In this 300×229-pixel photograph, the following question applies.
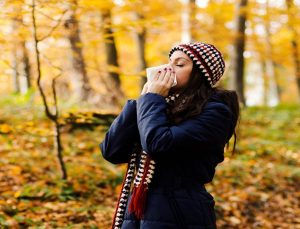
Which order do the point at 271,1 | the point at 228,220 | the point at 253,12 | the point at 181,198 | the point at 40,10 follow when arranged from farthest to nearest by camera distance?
1. the point at 271,1
2. the point at 253,12
3. the point at 228,220
4. the point at 40,10
5. the point at 181,198

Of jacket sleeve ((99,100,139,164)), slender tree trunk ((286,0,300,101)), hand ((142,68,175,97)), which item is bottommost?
jacket sleeve ((99,100,139,164))

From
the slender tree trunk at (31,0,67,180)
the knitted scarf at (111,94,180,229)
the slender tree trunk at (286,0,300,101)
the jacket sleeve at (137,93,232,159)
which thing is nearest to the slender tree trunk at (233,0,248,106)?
the slender tree trunk at (286,0,300,101)

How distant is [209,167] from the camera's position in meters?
2.50

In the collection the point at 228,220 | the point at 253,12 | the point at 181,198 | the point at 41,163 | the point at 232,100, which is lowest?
the point at 228,220

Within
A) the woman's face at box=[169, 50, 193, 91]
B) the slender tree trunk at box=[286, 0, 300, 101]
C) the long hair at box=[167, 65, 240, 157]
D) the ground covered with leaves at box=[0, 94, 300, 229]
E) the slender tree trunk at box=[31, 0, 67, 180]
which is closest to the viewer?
the long hair at box=[167, 65, 240, 157]

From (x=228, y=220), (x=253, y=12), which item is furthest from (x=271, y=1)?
(x=228, y=220)

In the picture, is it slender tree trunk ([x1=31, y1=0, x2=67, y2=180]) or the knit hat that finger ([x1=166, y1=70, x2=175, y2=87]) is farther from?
slender tree trunk ([x1=31, y1=0, x2=67, y2=180])

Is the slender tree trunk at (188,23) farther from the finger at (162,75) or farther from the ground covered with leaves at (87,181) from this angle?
the finger at (162,75)

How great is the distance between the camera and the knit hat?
8.22 feet

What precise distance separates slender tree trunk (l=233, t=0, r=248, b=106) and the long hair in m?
9.74

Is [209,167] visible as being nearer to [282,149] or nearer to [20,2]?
[20,2]

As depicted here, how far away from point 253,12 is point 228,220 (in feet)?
29.9

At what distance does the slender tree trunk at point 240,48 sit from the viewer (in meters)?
12.0

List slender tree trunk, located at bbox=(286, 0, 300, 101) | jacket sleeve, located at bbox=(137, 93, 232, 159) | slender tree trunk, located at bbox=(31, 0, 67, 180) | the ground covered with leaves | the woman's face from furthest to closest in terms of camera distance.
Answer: slender tree trunk, located at bbox=(286, 0, 300, 101) < the ground covered with leaves < slender tree trunk, located at bbox=(31, 0, 67, 180) < the woman's face < jacket sleeve, located at bbox=(137, 93, 232, 159)
